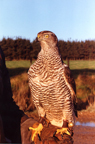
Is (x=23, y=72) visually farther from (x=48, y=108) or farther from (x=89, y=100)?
(x=48, y=108)

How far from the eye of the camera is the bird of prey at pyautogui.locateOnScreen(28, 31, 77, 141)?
101 inches

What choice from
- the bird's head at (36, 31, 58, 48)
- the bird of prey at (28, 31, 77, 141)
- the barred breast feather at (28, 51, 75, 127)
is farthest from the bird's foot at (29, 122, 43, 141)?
the bird's head at (36, 31, 58, 48)

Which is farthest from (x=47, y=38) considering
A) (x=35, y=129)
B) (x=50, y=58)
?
(x=35, y=129)

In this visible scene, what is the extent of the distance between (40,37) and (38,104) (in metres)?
1.02

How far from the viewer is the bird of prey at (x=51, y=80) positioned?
2555mm

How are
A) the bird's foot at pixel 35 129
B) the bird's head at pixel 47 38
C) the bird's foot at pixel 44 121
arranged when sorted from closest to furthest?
the bird's foot at pixel 35 129
the bird's head at pixel 47 38
the bird's foot at pixel 44 121

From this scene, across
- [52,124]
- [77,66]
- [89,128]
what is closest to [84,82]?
[77,66]

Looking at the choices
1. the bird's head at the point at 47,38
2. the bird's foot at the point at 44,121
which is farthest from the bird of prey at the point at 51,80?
the bird's foot at the point at 44,121

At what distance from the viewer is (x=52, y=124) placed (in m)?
3.21

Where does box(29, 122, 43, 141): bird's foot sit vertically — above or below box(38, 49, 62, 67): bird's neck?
below

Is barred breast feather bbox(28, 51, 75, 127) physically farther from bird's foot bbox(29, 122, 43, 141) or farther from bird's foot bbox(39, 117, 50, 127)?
bird's foot bbox(29, 122, 43, 141)

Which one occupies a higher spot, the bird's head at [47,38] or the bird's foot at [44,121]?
the bird's head at [47,38]

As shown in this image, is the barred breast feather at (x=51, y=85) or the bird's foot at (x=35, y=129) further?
the barred breast feather at (x=51, y=85)

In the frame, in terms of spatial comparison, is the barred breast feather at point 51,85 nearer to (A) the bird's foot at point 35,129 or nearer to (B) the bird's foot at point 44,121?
(B) the bird's foot at point 44,121
